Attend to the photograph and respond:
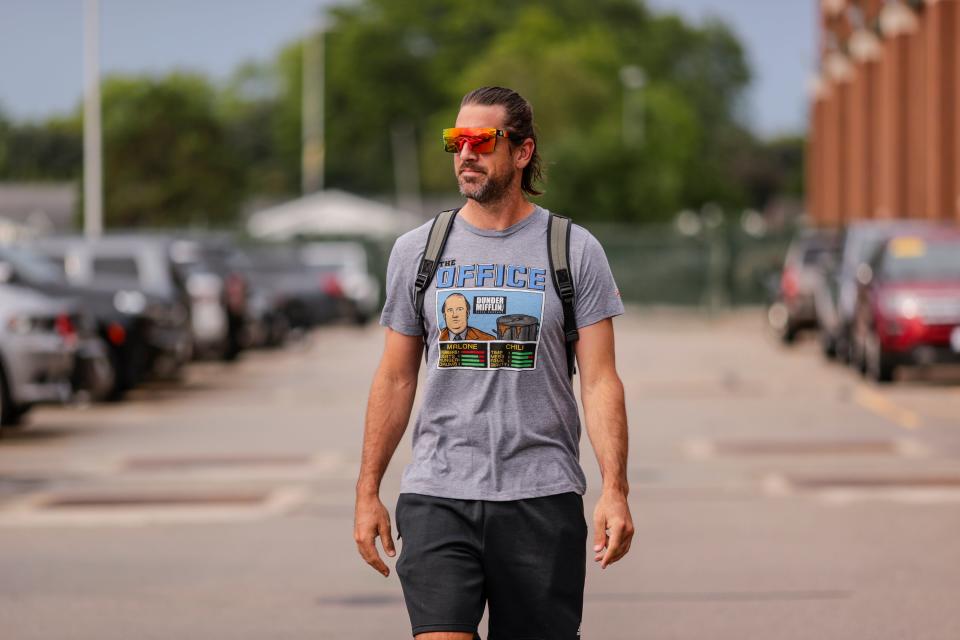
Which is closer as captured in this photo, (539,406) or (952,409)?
(539,406)

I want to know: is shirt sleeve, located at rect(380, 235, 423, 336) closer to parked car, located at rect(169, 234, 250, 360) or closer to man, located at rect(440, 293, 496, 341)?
man, located at rect(440, 293, 496, 341)

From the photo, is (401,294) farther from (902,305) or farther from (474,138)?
(902,305)

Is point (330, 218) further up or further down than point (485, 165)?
further up

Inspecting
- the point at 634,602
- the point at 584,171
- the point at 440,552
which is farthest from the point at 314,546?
the point at 584,171

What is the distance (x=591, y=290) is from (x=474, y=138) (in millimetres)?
460

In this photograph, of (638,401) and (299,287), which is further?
(299,287)

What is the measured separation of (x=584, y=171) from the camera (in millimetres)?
63438

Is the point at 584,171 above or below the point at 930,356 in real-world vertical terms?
above

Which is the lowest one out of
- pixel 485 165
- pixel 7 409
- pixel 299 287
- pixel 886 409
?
pixel 886 409

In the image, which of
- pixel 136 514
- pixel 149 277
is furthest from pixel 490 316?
pixel 149 277

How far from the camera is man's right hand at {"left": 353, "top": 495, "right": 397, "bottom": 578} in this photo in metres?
4.70

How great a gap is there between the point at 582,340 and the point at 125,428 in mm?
12743

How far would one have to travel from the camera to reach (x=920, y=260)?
72.5 feet

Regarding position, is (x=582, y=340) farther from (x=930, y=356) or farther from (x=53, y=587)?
(x=930, y=356)
